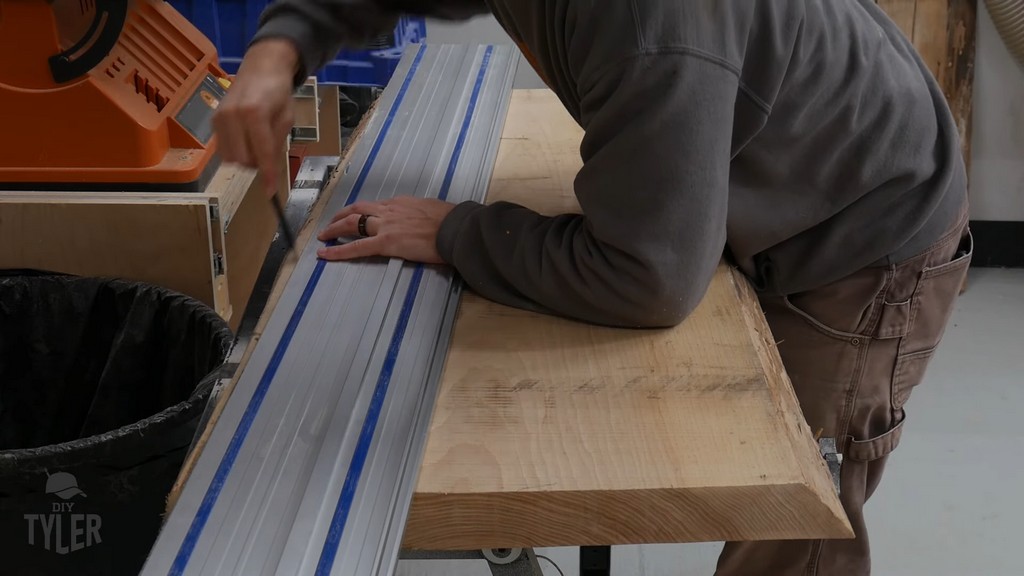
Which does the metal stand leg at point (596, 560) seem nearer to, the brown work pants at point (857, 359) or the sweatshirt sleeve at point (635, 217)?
the brown work pants at point (857, 359)

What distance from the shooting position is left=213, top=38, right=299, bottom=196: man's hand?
38.8 inches

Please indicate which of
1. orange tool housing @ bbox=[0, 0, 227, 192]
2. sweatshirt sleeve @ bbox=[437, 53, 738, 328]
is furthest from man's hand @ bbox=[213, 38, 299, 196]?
orange tool housing @ bbox=[0, 0, 227, 192]

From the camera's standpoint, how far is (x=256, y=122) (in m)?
0.99

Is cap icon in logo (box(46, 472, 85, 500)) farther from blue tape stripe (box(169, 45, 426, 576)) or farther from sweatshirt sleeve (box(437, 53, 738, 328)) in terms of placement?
sweatshirt sleeve (box(437, 53, 738, 328))

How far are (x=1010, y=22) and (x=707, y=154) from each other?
2372 millimetres

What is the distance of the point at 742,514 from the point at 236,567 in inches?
16.7

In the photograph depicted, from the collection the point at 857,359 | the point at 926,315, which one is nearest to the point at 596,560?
the point at 857,359

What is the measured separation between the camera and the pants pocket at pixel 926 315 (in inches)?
48.9

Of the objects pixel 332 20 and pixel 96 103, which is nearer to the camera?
pixel 332 20

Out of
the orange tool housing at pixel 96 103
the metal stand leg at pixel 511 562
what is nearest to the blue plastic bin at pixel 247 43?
the orange tool housing at pixel 96 103

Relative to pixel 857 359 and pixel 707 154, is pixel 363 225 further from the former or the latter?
pixel 857 359

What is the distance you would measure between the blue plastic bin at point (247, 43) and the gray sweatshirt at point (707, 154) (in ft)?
3.30

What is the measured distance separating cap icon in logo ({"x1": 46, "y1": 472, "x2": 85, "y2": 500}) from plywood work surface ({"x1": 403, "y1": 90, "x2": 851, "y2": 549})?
0.57 meters

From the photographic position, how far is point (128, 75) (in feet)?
5.16
